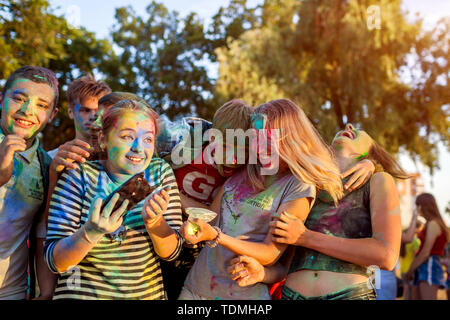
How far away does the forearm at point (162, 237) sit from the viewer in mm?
2002

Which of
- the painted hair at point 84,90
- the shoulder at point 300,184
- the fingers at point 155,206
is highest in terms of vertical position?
the painted hair at point 84,90

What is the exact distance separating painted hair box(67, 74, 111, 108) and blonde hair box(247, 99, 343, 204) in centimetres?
138

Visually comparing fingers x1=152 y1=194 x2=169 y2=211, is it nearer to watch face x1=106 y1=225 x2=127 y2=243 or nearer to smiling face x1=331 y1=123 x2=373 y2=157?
watch face x1=106 y1=225 x2=127 y2=243

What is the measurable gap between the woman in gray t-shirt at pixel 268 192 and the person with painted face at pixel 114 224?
279 mm

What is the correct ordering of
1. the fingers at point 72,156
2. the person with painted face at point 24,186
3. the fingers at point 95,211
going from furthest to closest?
the person with painted face at point 24,186
the fingers at point 72,156
the fingers at point 95,211

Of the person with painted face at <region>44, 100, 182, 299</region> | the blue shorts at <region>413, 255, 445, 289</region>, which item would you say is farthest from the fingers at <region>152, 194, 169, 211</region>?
the blue shorts at <region>413, 255, 445, 289</region>

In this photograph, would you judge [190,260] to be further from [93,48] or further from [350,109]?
[93,48]

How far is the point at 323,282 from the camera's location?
220 centimetres

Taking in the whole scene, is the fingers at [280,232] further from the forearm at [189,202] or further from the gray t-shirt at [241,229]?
the forearm at [189,202]

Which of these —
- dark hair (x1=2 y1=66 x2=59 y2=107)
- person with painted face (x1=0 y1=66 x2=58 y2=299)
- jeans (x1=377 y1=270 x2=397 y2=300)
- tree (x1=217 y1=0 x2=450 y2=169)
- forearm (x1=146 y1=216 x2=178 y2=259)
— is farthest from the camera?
tree (x1=217 y1=0 x2=450 y2=169)

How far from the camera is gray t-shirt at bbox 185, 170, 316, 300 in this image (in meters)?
2.22

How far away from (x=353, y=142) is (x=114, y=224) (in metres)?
1.49

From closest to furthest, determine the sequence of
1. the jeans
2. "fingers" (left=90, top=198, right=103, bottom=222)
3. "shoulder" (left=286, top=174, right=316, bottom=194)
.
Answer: "fingers" (left=90, top=198, right=103, bottom=222) < "shoulder" (left=286, top=174, right=316, bottom=194) < the jeans

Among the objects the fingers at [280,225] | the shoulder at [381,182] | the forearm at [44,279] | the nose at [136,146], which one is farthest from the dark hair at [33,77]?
the shoulder at [381,182]
